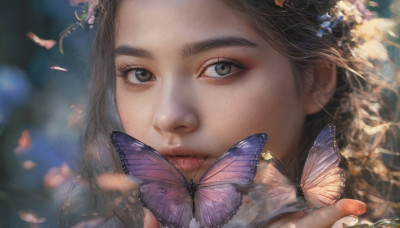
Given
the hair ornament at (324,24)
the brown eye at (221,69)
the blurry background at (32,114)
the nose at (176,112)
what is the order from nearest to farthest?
the nose at (176,112) < the brown eye at (221,69) < the hair ornament at (324,24) < the blurry background at (32,114)

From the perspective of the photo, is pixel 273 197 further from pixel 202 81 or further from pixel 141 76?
pixel 141 76

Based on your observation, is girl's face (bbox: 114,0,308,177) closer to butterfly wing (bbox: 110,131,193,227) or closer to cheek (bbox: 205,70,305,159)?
cheek (bbox: 205,70,305,159)

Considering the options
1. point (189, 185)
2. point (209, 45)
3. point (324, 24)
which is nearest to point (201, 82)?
point (209, 45)

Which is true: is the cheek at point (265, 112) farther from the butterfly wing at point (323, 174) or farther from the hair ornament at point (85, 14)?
the hair ornament at point (85, 14)

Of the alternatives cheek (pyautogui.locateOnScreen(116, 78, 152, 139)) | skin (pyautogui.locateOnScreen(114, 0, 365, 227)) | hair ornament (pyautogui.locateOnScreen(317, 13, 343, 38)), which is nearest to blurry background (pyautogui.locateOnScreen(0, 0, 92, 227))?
cheek (pyautogui.locateOnScreen(116, 78, 152, 139))

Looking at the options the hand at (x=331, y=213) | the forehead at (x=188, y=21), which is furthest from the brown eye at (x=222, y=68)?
the hand at (x=331, y=213)

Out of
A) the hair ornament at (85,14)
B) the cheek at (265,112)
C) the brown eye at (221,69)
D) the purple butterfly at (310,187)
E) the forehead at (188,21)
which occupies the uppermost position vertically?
the hair ornament at (85,14)

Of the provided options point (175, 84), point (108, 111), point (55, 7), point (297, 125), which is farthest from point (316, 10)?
point (55, 7)

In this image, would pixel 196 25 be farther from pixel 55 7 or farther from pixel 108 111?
pixel 55 7
